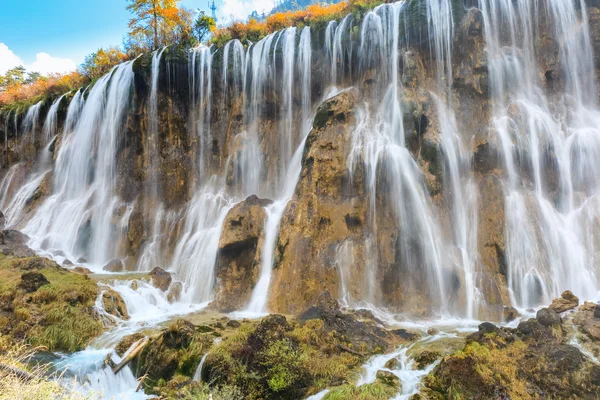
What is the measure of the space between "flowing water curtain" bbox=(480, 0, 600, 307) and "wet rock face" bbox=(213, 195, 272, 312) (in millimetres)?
9496

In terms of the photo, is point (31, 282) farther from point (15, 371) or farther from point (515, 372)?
point (515, 372)

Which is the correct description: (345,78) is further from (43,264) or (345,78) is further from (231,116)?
(43,264)

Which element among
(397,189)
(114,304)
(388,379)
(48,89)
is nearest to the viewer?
(388,379)

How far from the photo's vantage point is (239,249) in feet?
53.0

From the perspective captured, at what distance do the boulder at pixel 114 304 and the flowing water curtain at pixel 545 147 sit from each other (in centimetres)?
1312

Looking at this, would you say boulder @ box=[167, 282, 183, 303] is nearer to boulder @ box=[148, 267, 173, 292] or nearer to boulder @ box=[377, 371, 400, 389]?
boulder @ box=[148, 267, 173, 292]

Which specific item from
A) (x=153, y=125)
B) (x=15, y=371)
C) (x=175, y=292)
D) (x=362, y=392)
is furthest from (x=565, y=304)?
(x=153, y=125)

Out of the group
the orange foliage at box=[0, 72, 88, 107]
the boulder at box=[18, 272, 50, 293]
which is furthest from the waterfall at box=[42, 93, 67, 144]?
the boulder at box=[18, 272, 50, 293]

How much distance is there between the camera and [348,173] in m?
15.8

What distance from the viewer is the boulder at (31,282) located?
12000 mm

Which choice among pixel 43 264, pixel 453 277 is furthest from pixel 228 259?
pixel 453 277

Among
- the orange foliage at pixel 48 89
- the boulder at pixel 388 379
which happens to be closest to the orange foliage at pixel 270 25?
the orange foliage at pixel 48 89

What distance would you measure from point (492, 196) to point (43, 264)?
17.8m

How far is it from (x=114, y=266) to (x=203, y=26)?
19984mm
